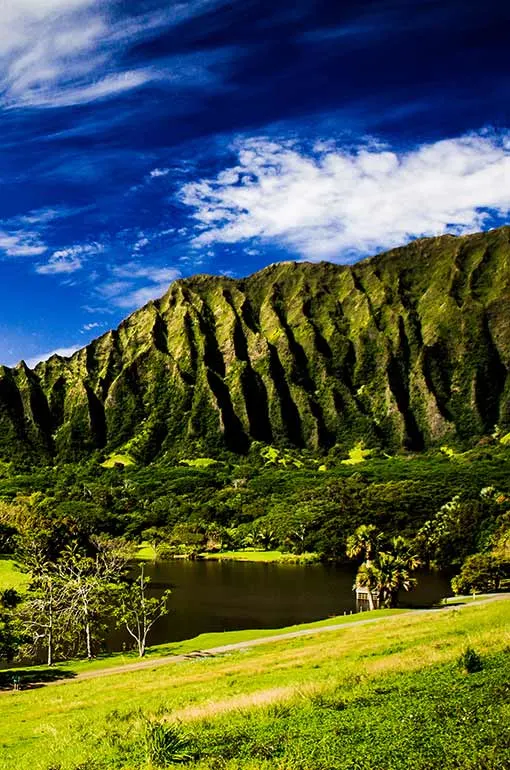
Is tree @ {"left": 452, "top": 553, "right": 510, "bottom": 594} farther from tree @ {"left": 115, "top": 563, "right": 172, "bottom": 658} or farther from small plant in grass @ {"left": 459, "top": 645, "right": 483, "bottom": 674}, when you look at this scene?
small plant in grass @ {"left": 459, "top": 645, "right": 483, "bottom": 674}

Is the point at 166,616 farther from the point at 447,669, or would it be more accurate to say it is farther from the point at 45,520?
the point at 447,669

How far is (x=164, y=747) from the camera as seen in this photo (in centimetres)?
1591

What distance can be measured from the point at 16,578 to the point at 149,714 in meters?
104

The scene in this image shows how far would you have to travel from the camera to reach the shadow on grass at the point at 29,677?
54.8 m

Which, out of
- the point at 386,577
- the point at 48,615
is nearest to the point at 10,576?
the point at 48,615

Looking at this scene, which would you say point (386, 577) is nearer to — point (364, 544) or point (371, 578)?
point (371, 578)

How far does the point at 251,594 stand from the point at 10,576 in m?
46.1

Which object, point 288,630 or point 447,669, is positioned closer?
point 447,669

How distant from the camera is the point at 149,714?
82.1 feet

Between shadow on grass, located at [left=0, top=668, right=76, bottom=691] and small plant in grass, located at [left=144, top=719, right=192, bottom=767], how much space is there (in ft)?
140

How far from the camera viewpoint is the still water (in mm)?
99938

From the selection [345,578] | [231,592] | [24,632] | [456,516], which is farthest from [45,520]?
[456,516]

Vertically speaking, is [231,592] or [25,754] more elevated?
[25,754]

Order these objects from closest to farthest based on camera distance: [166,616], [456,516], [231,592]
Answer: [166,616], [231,592], [456,516]
